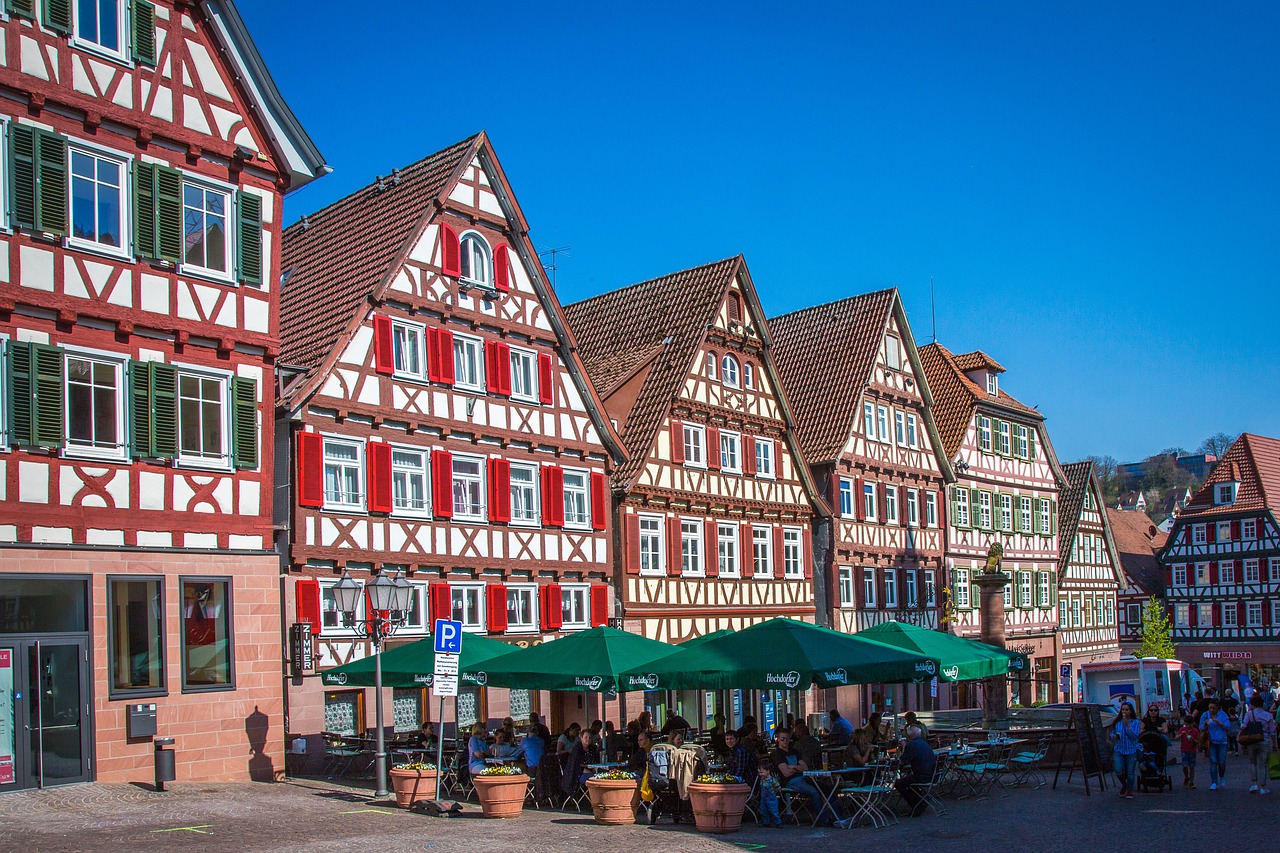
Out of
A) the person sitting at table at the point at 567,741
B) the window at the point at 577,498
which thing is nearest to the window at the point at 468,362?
the window at the point at 577,498

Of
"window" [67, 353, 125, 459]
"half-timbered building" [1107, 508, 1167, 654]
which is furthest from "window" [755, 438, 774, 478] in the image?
"half-timbered building" [1107, 508, 1167, 654]

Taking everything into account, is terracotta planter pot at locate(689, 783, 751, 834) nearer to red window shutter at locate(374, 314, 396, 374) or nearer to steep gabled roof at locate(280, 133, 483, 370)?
steep gabled roof at locate(280, 133, 483, 370)

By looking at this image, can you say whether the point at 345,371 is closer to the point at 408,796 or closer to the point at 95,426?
the point at 95,426

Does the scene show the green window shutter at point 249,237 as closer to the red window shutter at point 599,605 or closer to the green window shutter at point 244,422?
the green window shutter at point 244,422

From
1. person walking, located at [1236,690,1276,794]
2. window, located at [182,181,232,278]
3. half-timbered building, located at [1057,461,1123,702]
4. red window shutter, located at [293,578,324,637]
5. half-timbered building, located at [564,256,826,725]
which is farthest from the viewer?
half-timbered building, located at [1057,461,1123,702]

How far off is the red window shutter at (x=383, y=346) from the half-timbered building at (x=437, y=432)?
0.13ft

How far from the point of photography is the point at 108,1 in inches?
851

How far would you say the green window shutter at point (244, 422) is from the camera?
22.4 metres

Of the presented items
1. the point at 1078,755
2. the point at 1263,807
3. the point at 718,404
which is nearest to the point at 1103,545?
the point at 718,404

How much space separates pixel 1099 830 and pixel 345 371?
→ 15447mm

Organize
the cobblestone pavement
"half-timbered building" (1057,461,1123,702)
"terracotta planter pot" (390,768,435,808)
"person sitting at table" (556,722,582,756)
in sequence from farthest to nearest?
1. "half-timbered building" (1057,461,1123,702)
2. "person sitting at table" (556,722,582,756)
3. "terracotta planter pot" (390,768,435,808)
4. the cobblestone pavement

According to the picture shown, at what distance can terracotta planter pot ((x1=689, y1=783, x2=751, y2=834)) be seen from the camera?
58.5ft


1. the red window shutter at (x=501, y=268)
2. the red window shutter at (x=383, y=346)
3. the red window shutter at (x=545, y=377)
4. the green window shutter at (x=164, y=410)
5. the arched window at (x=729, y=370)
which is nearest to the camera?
the green window shutter at (x=164, y=410)

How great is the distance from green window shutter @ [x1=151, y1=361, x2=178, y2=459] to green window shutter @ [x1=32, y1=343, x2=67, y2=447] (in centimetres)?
138
